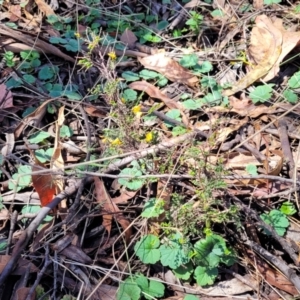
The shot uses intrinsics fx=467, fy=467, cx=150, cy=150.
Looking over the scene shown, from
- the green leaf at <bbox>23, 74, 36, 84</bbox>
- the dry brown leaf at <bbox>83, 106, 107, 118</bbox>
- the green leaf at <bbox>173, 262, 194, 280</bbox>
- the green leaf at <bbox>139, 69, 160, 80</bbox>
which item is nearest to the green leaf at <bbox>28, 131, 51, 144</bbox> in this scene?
the dry brown leaf at <bbox>83, 106, 107, 118</bbox>

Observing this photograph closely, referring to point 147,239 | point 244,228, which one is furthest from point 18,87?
point 244,228

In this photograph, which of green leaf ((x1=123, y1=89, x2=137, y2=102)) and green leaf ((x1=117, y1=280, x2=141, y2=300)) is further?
green leaf ((x1=123, y1=89, x2=137, y2=102))

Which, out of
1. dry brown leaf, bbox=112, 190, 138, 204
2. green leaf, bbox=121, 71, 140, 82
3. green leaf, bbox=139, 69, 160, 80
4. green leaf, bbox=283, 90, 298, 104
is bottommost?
Answer: dry brown leaf, bbox=112, 190, 138, 204

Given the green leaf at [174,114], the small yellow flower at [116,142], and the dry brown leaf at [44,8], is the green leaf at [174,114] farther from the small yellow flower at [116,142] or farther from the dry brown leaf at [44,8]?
the dry brown leaf at [44,8]

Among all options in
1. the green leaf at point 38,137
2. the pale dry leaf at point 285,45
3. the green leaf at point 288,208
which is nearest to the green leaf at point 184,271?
the green leaf at point 288,208

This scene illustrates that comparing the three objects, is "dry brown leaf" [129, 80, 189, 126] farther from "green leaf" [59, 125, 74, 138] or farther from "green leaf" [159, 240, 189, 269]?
"green leaf" [159, 240, 189, 269]

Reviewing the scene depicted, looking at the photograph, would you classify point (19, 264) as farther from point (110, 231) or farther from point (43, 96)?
point (43, 96)

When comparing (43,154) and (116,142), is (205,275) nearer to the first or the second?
(116,142)
